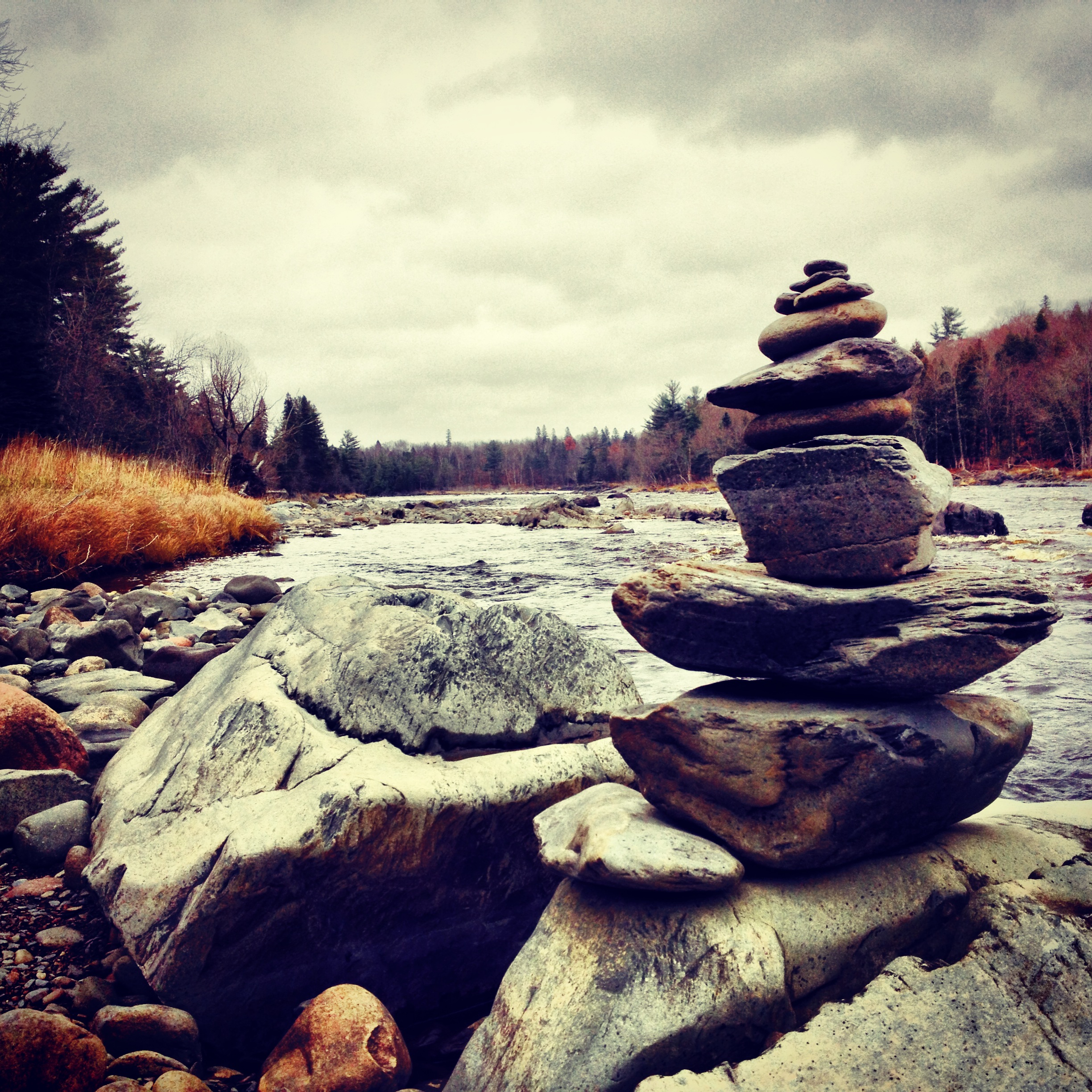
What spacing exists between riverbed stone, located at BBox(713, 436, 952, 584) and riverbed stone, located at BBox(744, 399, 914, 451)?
0.33 feet

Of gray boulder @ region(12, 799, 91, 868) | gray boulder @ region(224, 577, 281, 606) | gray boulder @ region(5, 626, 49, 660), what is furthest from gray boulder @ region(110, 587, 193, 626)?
gray boulder @ region(12, 799, 91, 868)

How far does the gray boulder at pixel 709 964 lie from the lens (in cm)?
219

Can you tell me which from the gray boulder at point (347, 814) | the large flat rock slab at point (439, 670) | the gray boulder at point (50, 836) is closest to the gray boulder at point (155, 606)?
the gray boulder at point (347, 814)

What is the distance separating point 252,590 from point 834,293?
9765 mm

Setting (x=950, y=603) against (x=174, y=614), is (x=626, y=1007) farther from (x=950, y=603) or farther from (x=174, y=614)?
(x=174, y=614)

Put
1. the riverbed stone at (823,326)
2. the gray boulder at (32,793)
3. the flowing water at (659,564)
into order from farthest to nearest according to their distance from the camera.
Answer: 1. the flowing water at (659,564)
2. the gray boulder at (32,793)
3. the riverbed stone at (823,326)

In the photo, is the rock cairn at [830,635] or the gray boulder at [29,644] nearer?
the rock cairn at [830,635]

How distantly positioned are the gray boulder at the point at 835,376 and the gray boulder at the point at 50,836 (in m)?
3.97

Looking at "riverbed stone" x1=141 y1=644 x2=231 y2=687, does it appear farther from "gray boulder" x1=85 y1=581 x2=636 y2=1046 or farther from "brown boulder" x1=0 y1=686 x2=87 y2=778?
"gray boulder" x1=85 y1=581 x2=636 y2=1046

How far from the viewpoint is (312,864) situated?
2.68 m

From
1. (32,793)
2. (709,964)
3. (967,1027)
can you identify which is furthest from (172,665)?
(967,1027)

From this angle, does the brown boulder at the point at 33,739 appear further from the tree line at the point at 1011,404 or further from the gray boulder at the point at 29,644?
the tree line at the point at 1011,404

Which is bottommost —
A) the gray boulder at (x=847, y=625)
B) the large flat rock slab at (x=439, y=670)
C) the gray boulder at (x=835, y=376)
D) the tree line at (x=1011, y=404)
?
the large flat rock slab at (x=439, y=670)

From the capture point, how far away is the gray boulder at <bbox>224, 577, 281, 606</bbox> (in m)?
10.7
